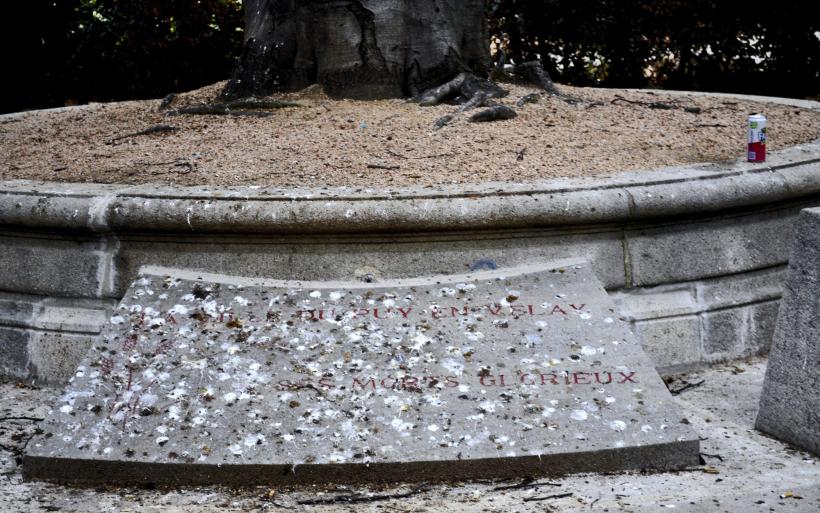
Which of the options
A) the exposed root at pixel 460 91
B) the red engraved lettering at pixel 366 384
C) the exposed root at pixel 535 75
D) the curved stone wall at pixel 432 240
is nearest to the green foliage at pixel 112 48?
the exposed root at pixel 535 75

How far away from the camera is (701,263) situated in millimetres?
4750

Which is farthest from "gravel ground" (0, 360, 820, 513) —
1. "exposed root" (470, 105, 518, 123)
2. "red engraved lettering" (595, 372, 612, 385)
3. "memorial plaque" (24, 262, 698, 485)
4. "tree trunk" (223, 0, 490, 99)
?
"tree trunk" (223, 0, 490, 99)

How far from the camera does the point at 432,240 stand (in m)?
4.46

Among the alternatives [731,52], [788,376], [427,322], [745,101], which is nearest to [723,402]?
[788,376]

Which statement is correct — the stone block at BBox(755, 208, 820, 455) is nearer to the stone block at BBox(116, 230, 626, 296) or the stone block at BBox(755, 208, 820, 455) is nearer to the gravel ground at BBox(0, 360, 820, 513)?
the gravel ground at BBox(0, 360, 820, 513)

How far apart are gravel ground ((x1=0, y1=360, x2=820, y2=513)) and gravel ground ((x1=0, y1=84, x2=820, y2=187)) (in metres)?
1.43

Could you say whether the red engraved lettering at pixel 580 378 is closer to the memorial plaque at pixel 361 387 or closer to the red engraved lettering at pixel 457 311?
the memorial plaque at pixel 361 387

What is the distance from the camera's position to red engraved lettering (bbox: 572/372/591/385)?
3986 millimetres

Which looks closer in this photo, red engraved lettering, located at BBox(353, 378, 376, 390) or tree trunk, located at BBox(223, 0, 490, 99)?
red engraved lettering, located at BBox(353, 378, 376, 390)

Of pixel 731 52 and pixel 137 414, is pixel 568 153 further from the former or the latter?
pixel 731 52

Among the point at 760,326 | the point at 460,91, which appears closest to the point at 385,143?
the point at 460,91

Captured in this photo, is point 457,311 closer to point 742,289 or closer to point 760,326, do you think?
point 742,289

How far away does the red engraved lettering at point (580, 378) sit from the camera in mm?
3986

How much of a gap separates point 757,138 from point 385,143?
5.15 ft
